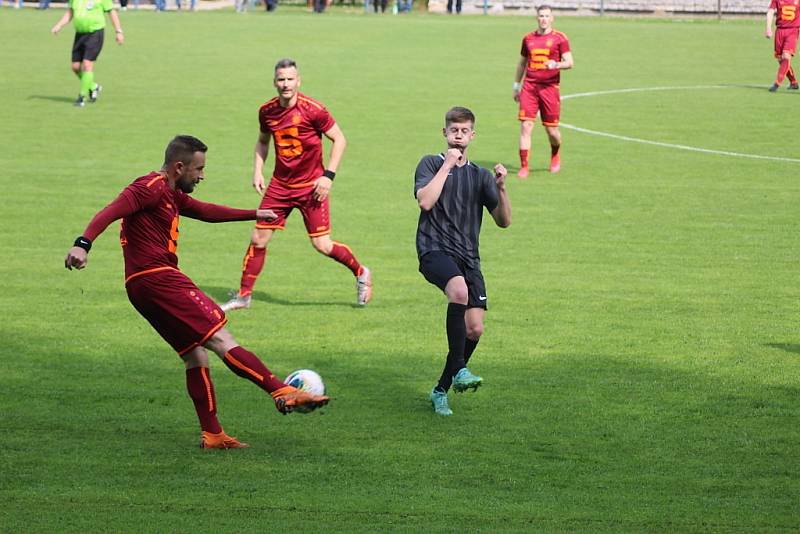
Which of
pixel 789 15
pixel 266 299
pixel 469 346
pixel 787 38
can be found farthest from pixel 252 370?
pixel 789 15

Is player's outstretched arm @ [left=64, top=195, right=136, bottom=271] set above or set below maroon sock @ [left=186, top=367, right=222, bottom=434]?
above

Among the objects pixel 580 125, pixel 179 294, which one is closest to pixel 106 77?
pixel 580 125

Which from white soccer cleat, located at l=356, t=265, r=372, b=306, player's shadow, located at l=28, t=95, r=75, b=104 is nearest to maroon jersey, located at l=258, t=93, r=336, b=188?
white soccer cleat, located at l=356, t=265, r=372, b=306

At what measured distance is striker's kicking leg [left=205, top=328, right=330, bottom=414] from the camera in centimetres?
816

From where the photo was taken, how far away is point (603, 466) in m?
8.39

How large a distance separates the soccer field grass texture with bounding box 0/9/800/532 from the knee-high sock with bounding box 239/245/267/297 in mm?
260

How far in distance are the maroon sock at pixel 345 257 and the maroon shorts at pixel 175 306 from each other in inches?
186

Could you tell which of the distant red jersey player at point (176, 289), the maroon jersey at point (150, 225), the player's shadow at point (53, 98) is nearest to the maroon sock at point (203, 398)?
the distant red jersey player at point (176, 289)

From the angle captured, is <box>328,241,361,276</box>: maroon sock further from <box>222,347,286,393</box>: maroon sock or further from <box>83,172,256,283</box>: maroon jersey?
<box>222,347,286,393</box>: maroon sock

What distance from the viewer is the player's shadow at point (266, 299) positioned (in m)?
13.5

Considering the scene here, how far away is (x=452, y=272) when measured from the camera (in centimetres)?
960

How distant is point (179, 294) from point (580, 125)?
64.6 ft

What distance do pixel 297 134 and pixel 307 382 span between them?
5.09m

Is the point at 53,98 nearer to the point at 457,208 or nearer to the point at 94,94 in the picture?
the point at 94,94
